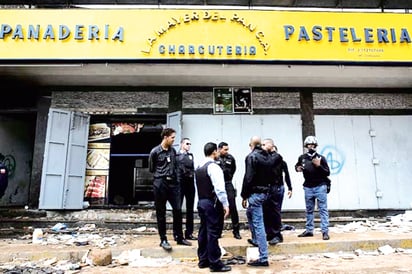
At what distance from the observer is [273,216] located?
505 centimetres

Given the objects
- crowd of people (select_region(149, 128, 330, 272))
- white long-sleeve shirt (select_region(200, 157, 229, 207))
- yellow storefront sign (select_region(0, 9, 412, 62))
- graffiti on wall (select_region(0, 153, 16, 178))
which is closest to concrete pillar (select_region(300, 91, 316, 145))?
yellow storefront sign (select_region(0, 9, 412, 62))

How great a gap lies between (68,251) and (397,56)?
746 centimetres

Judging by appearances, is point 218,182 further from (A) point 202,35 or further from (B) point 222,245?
(A) point 202,35

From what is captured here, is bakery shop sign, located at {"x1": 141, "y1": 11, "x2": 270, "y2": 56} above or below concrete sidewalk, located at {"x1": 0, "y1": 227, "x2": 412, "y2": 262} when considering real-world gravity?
above

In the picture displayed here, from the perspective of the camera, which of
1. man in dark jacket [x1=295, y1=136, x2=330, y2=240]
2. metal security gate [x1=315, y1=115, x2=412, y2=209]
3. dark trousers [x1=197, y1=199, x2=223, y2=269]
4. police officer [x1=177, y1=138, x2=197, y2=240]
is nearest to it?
dark trousers [x1=197, y1=199, x2=223, y2=269]

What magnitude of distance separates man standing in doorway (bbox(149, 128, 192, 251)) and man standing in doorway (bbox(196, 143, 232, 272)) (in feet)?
2.32

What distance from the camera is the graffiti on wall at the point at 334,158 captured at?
7657 millimetres

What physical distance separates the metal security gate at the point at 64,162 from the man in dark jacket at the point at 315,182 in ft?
16.8

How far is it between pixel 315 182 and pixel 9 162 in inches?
316

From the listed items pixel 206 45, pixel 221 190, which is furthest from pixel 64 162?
pixel 221 190

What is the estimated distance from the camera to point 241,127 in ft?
25.4

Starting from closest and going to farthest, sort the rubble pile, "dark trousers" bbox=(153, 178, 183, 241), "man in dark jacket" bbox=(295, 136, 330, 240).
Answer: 1. the rubble pile
2. "dark trousers" bbox=(153, 178, 183, 241)
3. "man in dark jacket" bbox=(295, 136, 330, 240)

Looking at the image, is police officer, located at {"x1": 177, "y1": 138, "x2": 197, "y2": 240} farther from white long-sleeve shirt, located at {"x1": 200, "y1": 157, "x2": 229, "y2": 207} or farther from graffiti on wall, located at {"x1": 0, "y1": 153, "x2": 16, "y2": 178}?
graffiti on wall, located at {"x1": 0, "y1": 153, "x2": 16, "y2": 178}

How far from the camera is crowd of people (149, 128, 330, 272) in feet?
13.3
